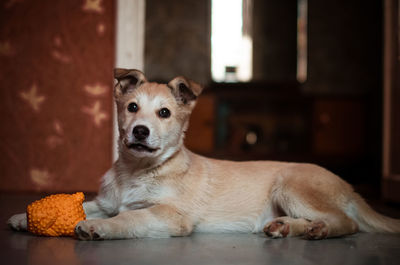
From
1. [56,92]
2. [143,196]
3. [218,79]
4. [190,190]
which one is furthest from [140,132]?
[218,79]

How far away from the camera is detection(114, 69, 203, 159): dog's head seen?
246 centimetres

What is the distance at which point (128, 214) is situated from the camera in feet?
7.64

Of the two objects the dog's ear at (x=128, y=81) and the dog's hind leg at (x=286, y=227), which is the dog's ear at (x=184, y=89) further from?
the dog's hind leg at (x=286, y=227)

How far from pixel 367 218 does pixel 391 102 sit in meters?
2.34

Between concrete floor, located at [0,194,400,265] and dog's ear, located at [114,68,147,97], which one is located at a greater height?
dog's ear, located at [114,68,147,97]

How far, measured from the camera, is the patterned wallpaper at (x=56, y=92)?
439 centimetres

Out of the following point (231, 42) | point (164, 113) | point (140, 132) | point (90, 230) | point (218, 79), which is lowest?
point (90, 230)

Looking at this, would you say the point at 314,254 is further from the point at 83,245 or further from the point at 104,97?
the point at 104,97

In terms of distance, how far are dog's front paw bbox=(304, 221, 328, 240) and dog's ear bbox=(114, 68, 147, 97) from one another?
4.61 ft

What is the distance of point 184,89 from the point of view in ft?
9.36

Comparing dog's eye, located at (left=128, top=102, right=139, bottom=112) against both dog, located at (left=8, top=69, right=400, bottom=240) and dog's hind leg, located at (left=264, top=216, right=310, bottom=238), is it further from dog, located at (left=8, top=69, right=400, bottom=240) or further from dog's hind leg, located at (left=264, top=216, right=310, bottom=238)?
dog's hind leg, located at (left=264, top=216, right=310, bottom=238)

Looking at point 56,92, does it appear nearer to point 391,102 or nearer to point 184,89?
point 184,89

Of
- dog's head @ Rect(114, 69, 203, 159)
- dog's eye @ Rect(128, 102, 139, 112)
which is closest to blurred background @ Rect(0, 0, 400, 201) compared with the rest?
dog's head @ Rect(114, 69, 203, 159)

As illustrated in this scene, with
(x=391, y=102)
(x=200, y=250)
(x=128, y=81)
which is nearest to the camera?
(x=200, y=250)
